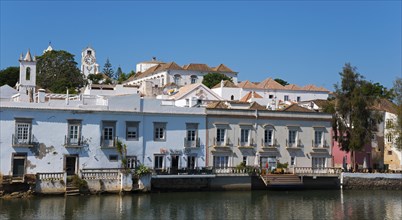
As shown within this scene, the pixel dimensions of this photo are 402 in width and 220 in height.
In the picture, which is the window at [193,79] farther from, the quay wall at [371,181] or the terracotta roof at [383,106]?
the quay wall at [371,181]

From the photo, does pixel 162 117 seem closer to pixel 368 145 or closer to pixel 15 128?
pixel 15 128

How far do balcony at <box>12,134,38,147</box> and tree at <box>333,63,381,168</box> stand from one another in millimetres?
25057

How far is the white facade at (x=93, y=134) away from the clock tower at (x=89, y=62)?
294 feet

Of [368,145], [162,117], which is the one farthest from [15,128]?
[368,145]

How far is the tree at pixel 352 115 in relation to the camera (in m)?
49.8

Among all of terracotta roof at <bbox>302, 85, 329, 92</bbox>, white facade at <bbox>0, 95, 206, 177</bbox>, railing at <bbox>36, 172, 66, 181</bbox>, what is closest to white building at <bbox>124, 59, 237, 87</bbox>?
terracotta roof at <bbox>302, 85, 329, 92</bbox>

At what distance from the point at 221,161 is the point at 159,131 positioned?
545cm

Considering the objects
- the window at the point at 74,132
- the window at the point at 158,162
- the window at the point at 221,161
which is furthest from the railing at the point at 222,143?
the window at the point at 74,132

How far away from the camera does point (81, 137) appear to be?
136 ft

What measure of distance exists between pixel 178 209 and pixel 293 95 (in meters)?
55.9

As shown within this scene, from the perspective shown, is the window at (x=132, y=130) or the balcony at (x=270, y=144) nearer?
the window at (x=132, y=130)

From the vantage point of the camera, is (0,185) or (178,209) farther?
(0,185)

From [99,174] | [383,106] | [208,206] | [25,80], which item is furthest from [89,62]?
[208,206]

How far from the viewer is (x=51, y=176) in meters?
38.8
